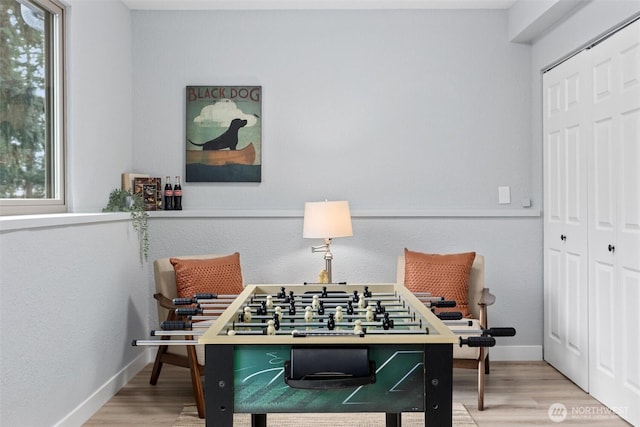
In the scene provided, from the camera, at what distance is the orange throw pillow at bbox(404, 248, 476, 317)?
4.33 m

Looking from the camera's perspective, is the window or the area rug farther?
the area rug

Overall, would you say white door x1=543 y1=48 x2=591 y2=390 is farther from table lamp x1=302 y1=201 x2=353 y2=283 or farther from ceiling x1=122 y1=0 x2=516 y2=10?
table lamp x1=302 y1=201 x2=353 y2=283

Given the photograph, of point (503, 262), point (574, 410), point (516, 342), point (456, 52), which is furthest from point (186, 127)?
point (574, 410)

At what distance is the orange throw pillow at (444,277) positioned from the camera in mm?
4332

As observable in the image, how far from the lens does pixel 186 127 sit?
5.00 m

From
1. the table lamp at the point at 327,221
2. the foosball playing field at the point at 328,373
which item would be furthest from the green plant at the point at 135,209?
the foosball playing field at the point at 328,373

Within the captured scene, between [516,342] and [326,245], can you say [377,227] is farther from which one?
[516,342]

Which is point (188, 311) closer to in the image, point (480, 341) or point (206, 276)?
point (480, 341)

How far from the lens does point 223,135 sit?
4.98 metres

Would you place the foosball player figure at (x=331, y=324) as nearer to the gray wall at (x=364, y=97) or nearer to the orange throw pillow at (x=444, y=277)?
the orange throw pillow at (x=444, y=277)

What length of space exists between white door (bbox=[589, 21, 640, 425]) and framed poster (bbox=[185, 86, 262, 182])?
2427 mm

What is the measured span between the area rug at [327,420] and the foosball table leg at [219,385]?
161 centimetres

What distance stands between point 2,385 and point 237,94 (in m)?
2.91

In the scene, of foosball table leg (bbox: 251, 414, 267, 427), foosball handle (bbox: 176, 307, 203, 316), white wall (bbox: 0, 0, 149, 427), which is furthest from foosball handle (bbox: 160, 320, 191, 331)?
white wall (bbox: 0, 0, 149, 427)
